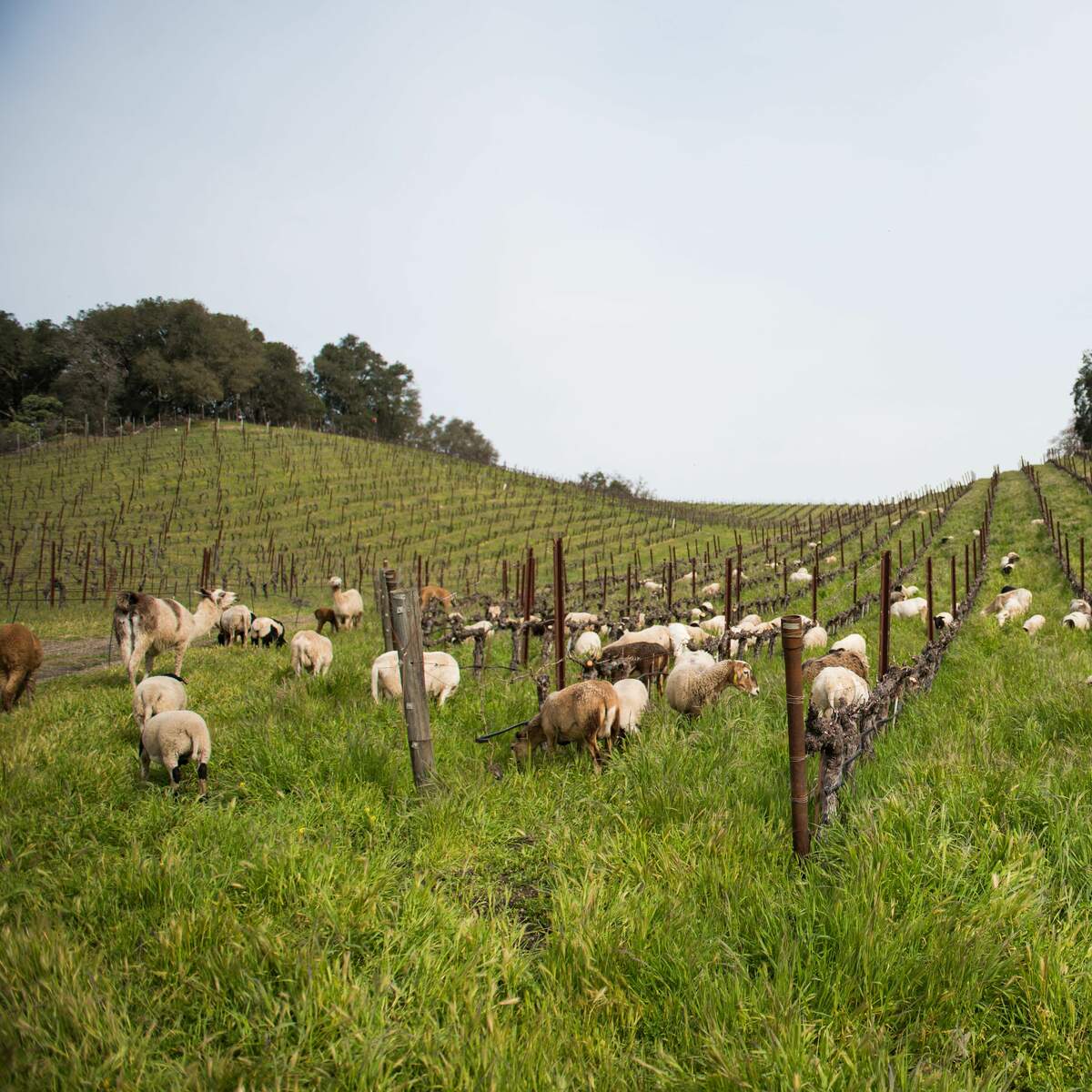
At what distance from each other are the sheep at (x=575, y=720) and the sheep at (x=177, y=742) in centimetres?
283

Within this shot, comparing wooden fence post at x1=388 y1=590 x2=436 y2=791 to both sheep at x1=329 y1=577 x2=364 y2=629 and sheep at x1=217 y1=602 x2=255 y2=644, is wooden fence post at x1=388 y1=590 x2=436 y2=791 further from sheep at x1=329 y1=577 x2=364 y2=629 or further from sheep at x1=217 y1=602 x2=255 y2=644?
sheep at x1=329 y1=577 x2=364 y2=629

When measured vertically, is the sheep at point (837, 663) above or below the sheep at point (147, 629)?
below

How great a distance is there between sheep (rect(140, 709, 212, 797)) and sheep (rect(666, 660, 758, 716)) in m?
5.12

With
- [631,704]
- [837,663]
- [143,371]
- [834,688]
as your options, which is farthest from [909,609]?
[143,371]

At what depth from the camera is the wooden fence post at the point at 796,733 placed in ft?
13.5

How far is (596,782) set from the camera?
5613 mm

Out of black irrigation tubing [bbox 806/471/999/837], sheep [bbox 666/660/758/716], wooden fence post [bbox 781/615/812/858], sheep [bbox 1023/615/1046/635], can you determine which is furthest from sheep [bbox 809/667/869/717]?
sheep [bbox 1023/615/1046/635]

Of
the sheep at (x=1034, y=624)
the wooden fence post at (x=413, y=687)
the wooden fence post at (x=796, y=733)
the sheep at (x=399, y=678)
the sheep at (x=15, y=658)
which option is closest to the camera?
the wooden fence post at (x=796, y=733)

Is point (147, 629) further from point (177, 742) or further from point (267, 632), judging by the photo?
point (177, 742)

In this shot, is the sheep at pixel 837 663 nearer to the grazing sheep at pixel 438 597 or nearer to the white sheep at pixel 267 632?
the white sheep at pixel 267 632

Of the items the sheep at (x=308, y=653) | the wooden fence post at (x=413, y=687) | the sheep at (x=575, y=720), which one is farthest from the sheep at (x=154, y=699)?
the sheep at (x=575, y=720)

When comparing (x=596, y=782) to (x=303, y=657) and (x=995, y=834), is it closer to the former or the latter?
(x=995, y=834)

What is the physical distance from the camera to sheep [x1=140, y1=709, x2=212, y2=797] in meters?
5.66

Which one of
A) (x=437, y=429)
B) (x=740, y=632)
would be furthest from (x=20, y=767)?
(x=437, y=429)
